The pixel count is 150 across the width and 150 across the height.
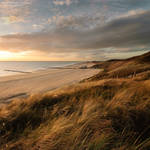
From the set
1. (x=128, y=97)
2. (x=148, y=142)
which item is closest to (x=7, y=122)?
(x=148, y=142)

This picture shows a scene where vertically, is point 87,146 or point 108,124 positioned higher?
point 108,124

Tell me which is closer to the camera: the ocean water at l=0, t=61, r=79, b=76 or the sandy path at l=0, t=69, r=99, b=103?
the sandy path at l=0, t=69, r=99, b=103

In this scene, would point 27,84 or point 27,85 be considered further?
point 27,84

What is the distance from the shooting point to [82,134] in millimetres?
1845

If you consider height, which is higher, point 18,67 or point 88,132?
point 18,67

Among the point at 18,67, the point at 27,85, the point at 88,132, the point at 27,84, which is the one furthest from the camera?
the point at 18,67

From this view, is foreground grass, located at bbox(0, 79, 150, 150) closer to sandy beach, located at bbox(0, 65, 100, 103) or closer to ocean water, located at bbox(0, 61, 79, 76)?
sandy beach, located at bbox(0, 65, 100, 103)

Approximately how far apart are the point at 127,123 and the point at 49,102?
8.74 ft

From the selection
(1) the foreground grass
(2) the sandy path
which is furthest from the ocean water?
(1) the foreground grass

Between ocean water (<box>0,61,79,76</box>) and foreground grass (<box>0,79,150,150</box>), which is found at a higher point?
ocean water (<box>0,61,79,76</box>)

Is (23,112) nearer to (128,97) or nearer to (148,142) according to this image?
(148,142)

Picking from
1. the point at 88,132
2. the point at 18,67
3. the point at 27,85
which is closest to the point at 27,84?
the point at 27,85

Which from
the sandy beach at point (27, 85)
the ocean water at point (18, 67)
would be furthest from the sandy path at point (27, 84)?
the ocean water at point (18, 67)

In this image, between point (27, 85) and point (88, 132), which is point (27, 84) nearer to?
point (27, 85)
